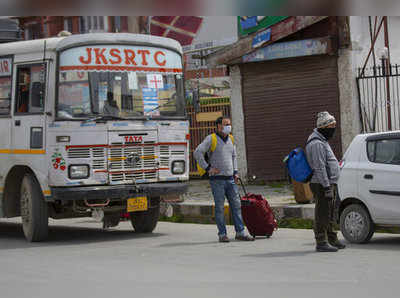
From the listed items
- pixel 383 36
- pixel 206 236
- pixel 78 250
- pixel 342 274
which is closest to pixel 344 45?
pixel 383 36

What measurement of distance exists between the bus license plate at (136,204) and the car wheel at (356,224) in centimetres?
294

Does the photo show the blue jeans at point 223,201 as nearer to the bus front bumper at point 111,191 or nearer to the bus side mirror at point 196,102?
the bus front bumper at point 111,191

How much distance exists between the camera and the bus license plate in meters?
10.7

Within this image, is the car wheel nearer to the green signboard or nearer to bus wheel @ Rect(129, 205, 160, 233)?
bus wheel @ Rect(129, 205, 160, 233)

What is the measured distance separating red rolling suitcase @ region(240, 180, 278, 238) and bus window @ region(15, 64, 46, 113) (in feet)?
11.1

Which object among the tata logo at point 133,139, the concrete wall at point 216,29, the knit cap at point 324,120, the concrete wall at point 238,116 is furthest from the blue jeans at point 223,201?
the concrete wall at point 216,29

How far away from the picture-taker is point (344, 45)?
17.5 metres

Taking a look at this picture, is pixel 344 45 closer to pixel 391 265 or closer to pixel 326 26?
pixel 326 26

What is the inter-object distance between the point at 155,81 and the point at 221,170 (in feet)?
6.22

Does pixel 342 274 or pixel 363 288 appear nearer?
pixel 363 288

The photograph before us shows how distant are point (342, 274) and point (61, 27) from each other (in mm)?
32194

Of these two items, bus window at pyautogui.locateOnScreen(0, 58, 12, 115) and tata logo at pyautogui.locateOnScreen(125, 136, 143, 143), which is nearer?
tata logo at pyautogui.locateOnScreen(125, 136, 143, 143)

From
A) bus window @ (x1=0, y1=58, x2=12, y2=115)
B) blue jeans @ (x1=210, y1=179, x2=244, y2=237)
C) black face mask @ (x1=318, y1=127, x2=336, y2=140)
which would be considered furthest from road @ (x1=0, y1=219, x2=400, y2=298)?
bus window @ (x1=0, y1=58, x2=12, y2=115)

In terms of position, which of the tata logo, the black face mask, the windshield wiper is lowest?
the black face mask
